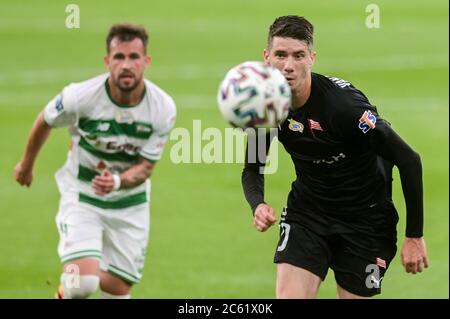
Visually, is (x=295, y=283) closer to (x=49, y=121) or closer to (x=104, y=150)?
(x=104, y=150)

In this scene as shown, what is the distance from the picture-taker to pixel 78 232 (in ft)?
34.9

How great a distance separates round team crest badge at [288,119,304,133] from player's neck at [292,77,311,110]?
0.12 meters

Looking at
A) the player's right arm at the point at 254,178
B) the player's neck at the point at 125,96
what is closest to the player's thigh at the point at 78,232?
the player's neck at the point at 125,96

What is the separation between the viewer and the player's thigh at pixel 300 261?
392 inches

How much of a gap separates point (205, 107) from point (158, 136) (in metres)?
14.6

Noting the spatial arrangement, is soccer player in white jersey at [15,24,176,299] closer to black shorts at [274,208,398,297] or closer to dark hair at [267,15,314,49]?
dark hair at [267,15,314,49]

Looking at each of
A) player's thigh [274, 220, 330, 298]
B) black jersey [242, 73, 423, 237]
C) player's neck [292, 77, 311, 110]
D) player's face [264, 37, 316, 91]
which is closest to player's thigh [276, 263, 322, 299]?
player's thigh [274, 220, 330, 298]

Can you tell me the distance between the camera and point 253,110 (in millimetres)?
8891

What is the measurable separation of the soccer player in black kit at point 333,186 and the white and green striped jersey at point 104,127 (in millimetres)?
919

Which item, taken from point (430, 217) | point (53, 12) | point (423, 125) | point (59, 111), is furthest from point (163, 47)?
point (59, 111)

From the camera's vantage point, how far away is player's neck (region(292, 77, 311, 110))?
994 cm

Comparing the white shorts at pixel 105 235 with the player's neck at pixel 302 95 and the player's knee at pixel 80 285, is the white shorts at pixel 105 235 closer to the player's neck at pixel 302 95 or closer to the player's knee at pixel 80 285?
the player's knee at pixel 80 285

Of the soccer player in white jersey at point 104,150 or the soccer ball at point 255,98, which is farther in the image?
the soccer player in white jersey at point 104,150

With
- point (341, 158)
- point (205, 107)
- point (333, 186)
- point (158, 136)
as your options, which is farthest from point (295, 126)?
point (205, 107)
